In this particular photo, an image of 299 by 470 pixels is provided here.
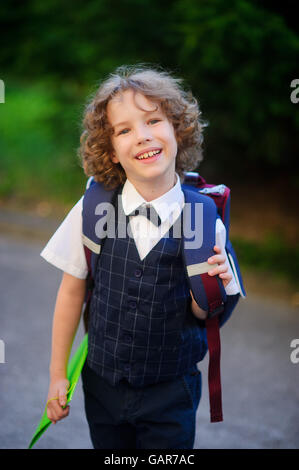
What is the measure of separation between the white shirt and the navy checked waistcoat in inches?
1.4

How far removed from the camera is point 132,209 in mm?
1765

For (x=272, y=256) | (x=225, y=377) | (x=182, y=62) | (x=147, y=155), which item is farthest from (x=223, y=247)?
(x=182, y=62)

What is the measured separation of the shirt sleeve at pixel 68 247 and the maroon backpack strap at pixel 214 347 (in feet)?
1.58

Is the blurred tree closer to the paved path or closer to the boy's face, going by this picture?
the paved path

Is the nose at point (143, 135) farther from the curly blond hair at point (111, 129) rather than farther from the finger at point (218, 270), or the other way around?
the finger at point (218, 270)

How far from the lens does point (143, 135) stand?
1.72 metres

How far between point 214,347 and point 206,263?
11.6 inches

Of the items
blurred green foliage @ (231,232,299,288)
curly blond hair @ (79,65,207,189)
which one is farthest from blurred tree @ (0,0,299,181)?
curly blond hair @ (79,65,207,189)

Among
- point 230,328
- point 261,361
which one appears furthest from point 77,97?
point 261,361

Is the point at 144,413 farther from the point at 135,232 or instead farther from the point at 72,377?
the point at 135,232

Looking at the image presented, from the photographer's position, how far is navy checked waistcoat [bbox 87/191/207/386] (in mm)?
1721

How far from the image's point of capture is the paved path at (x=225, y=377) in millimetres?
2799

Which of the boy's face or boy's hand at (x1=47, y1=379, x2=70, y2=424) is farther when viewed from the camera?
boy's hand at (x1=47, y1=379, x2=70, y2=424)
